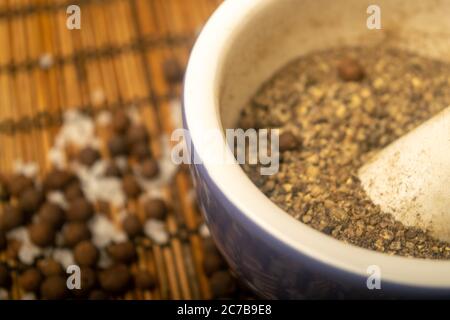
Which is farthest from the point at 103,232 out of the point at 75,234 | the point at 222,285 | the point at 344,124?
the point at 344,124

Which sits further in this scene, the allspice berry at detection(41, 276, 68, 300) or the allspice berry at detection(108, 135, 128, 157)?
the allspice berry at detection(108, 135, 128, 157)

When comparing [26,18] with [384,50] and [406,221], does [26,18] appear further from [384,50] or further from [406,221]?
[406,221]

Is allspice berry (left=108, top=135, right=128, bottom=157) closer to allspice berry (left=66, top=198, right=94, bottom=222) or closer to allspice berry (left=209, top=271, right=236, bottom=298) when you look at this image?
allspice berry (left=66, top=198, right=94, bottom=222)

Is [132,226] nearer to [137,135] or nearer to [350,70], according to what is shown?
[137,135]

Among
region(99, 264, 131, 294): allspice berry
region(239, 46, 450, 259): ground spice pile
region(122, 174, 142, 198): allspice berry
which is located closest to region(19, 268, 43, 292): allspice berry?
region(99, 264, 131, 294): allspice berry

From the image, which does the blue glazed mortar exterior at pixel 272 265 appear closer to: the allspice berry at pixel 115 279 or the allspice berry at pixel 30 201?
the allspice berry at pixel 115 279

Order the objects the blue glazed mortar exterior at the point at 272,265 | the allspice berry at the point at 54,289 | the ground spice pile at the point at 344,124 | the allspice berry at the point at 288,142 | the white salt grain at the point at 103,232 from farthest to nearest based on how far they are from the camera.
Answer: the white salt grain at the point at 103,232 < the allspice berry at the point at 54,289 < the allspice berry at the point at 288,142 < the ground spice pile at the point at 344,124 < the blue glazed mortar exterior at the point at 272,265

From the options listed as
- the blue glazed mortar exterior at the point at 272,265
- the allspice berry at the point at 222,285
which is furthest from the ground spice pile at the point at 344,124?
the allspice berry at the point at 222,285
